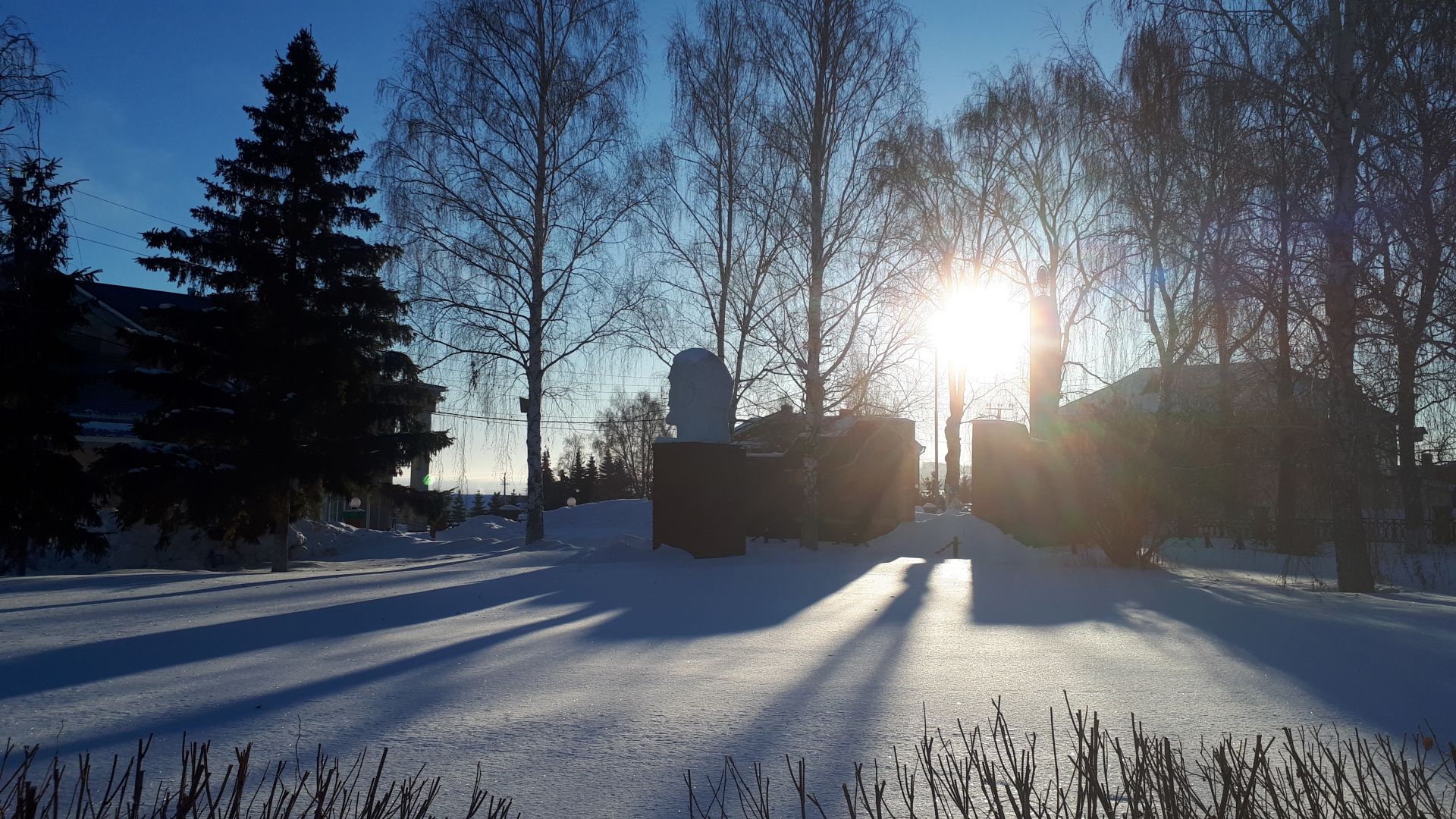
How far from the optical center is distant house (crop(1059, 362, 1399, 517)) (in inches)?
384

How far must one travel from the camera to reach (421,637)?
20.8 feet

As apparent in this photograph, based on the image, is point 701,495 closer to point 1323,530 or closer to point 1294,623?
point 1294,623

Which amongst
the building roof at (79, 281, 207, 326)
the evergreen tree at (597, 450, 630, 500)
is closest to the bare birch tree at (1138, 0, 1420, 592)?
the building roof at (79, 281, 207, 326)

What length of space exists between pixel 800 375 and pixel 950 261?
6.81 m

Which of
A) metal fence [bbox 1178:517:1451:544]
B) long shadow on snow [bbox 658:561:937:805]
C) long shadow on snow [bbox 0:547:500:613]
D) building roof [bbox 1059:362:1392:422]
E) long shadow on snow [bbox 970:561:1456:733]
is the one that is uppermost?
building roof [bbox 1059:362:1392:422]

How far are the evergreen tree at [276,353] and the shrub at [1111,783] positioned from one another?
1281cm

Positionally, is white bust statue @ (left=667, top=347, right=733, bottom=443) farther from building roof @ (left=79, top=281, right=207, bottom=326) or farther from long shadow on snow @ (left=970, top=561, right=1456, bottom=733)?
building roof @ (left=79, top=281, right=207, bottom=326)

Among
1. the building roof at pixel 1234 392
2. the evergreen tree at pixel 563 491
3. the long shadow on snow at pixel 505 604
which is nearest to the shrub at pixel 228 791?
the long shadow on snow at pixel 505 604

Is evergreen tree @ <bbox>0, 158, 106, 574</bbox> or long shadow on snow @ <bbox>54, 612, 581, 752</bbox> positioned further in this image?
evergreen tree @ <bbox>0, 158, 106, 574</bbox>

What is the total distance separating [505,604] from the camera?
833 centimetres

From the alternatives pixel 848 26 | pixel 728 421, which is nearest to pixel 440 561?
pixel 728 421

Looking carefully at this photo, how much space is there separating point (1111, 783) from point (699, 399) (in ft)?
33.2

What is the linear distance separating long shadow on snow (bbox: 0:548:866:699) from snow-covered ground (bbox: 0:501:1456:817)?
1.7 inches

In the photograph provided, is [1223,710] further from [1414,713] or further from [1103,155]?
[1103,155]
